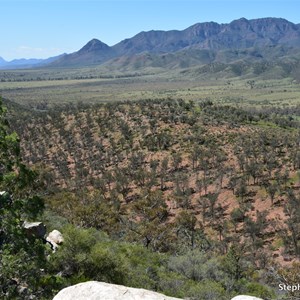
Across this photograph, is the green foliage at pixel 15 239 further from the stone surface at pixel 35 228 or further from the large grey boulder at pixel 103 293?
the stone surface at pixel 35 228

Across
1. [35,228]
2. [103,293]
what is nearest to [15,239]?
[103,293]

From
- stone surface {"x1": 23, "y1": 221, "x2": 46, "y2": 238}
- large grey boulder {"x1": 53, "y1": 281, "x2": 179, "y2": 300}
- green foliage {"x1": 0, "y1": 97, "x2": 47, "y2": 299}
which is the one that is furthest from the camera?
stone surface {"x1": 23, "y1": 221, "x2": 46, "y2": 238}

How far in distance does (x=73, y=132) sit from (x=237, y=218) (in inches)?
2330

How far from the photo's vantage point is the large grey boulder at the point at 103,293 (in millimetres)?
14086

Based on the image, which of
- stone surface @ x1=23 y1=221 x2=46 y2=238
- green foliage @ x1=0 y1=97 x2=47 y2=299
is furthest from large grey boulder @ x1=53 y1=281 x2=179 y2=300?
stone surface @ x1=23 y1=221 x2=46 y2=238

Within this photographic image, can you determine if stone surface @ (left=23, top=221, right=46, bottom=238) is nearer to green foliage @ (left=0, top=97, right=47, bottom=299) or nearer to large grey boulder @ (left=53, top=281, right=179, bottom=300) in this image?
green foliage @ (left=0, top=97, right=47, bottom=299)

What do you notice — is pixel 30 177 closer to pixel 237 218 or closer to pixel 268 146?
pixel 237 218

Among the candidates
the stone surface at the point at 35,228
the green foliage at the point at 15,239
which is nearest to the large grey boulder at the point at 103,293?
the green foliage at the point at 15,239

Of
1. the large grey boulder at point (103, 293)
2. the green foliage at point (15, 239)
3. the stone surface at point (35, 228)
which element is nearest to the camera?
the large grey boulder at point (103, 293)

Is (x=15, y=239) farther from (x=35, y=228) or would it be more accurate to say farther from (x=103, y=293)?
(x=35, y=228)

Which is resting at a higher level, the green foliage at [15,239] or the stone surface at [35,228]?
the green foliage at [15,239]

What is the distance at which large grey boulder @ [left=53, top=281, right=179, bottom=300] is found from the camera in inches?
555

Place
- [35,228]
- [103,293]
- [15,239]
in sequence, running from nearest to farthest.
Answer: [103,293] < [15,239] < [35,228]

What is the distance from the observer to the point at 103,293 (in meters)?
14.2
